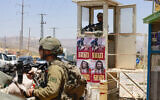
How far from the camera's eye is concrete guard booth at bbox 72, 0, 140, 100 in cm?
1044

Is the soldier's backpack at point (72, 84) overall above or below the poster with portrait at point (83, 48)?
below

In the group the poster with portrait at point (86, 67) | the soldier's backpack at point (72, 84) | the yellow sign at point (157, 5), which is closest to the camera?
the soldier's backpack at point (72, 84)

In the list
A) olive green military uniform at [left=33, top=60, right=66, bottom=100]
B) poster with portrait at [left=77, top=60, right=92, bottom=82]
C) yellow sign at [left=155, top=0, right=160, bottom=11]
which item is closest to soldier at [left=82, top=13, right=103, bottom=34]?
poster with portrait at [left=77, top=60, right=92, bottom=82]

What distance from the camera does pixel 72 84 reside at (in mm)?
3625

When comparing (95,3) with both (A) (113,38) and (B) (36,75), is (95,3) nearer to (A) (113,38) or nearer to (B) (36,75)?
(A) (113,38)

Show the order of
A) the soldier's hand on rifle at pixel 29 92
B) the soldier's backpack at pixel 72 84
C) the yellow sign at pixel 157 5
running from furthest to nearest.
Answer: the yellow sign at pixel 157 5, the soldier's backpack at pixel 72 84, the soldier's hand on rifle at pixel 29 92

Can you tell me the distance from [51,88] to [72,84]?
Answer: 1.26 feet

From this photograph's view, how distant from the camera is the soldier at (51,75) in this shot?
3.33 m

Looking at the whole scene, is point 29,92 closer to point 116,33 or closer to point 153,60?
point 153,60

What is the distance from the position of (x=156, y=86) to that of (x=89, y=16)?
5199mm

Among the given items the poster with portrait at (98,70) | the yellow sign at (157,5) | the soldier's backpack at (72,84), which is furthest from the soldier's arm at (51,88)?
the poster with portrait at (98,70)

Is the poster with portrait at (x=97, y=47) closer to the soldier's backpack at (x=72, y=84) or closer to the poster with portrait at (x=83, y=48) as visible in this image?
the poster with portrait at (x=83, y=48)

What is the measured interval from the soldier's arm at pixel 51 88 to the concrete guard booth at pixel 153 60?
13.6 ft

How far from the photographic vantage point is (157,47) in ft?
23.2
